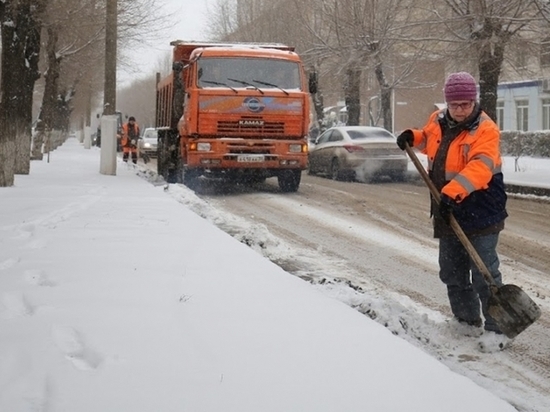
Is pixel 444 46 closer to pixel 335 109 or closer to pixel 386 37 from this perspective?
pixel 386 37

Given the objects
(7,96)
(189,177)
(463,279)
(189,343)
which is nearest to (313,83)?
(189,177)

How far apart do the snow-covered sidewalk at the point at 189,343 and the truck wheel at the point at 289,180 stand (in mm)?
9827

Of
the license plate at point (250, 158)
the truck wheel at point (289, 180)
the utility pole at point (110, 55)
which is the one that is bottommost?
the truck wheel at point (289, 180)

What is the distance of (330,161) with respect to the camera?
21.2 meters

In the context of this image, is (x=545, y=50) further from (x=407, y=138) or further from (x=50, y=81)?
(x=50, y=81)

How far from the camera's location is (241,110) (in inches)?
607

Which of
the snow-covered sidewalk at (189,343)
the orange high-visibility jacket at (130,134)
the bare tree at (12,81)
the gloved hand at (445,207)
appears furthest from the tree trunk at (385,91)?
the gloved hand at (445,207)

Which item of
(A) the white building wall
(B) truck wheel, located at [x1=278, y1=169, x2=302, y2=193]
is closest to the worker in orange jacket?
(B) truck wheel, located at [x1=278, y1=169, x2=302, y2=193]

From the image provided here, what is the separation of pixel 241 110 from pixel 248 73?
33.9 inches

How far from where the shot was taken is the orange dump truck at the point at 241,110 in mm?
15391

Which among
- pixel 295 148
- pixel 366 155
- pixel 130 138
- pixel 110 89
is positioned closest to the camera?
pixel 295 148

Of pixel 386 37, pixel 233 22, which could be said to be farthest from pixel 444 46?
pixel 233 22

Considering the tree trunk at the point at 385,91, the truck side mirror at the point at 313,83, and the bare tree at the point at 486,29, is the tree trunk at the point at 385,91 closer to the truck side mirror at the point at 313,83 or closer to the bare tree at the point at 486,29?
the bare tree at the point at 486,29

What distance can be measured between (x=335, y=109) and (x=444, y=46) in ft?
164
